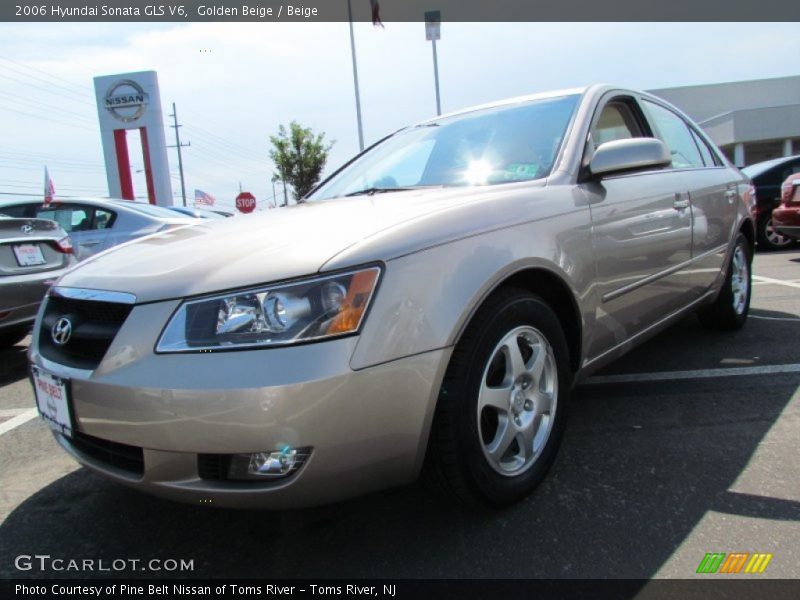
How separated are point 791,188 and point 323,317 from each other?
850 centimetres

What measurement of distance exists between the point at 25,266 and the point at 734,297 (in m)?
5.24

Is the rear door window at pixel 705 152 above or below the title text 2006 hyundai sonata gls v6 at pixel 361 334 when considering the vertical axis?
above

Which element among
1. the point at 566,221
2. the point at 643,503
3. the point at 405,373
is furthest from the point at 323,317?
the point at 643,503

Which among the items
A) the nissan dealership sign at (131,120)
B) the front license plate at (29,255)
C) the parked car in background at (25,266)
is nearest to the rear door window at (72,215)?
the parked car in background at (25,266)

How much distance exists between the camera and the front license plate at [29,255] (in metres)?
4.69

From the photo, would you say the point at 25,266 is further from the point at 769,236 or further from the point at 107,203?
the point at 769,236

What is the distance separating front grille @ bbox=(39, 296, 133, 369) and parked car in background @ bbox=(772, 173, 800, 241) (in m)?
8.53

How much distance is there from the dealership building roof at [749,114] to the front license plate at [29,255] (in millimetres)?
30016

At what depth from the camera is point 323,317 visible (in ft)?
5.51

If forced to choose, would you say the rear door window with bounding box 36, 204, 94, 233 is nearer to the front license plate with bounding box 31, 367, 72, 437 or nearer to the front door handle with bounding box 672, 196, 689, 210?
the front license plate with bounding box 31, 367, 72, 437

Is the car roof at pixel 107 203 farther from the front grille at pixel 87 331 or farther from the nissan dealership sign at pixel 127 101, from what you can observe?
the nissan dealership sign at pixel 127 101

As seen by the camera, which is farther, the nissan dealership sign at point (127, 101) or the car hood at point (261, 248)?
the nissan dealership sign at point (127, 101)

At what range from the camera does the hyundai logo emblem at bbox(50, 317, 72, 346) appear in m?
1.99
